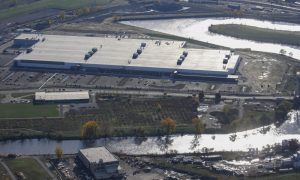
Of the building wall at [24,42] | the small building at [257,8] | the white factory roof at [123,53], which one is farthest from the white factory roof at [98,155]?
the small building at [257,8]

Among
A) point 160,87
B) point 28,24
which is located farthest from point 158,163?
point 28,24

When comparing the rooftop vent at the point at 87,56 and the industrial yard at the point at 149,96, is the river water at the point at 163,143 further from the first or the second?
the rooftop vent at the point at 87,56

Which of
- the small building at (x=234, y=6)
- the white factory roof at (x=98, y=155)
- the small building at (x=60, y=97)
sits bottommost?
the white factory roof at (x=98, y=155)

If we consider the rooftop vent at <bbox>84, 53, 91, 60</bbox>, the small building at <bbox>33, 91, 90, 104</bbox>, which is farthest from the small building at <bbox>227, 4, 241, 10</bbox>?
the small building at <bbox>33, 91, 90, 104</bbox>

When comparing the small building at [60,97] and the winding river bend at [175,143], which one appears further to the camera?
the small building at [60,97]

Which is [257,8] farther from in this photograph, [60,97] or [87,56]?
[60,97]

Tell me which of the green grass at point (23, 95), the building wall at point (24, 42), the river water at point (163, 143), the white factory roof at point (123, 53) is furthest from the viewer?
the building wall at point (24, 42)

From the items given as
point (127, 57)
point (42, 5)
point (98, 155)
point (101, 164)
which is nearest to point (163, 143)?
point (98, 155)
